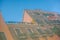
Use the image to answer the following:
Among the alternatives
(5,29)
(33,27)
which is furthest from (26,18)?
(5,29)

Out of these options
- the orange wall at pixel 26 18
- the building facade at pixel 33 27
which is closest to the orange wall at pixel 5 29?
the building facade at pixel 33 27

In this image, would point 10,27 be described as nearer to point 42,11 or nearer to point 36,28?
point 36,28

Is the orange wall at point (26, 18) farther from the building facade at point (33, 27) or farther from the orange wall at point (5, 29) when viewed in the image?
the orange wall at point (5, 29)

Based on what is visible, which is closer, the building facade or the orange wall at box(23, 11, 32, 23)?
the building facade

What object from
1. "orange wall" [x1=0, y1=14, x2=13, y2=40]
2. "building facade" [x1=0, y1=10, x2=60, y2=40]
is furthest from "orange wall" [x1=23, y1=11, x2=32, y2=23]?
"orange wall" [x1=0, y1=14, x2=13, y2=40]

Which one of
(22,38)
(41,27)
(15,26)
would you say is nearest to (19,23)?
(15,26)

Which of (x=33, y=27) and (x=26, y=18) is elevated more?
(x=26, y=18)

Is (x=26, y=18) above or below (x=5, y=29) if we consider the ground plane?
above

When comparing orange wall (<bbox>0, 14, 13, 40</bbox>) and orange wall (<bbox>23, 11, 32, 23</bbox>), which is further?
orange wall (<bbox>23, 11, 32, 23</bbox>)

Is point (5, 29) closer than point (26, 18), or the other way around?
point (5, 29)

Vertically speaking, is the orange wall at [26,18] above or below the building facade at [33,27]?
above

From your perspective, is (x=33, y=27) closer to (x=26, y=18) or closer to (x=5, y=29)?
(x=26, y=18)

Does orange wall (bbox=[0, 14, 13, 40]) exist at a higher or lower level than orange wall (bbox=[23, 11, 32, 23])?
lower

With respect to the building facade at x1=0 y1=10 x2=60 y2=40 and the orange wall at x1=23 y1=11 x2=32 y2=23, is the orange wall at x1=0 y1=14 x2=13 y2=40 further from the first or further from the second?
the orange wall at x1=23 y1=11 x2=32 y2=23
